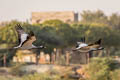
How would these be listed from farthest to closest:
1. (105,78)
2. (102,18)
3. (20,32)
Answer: (102,18) → (105,78) → (20,32)

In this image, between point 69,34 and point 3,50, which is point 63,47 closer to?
point 69,34

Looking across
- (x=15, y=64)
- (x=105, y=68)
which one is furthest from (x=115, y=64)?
(x=15, y=64)

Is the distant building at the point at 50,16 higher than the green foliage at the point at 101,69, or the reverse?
the distant building at the point at 50,16

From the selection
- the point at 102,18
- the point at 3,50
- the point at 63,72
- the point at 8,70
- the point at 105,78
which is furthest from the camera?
the point at 102,18

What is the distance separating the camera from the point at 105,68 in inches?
1811

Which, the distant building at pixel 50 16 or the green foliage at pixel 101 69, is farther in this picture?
the distant building at pixel 50 16

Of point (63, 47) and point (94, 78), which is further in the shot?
point (63, 47)

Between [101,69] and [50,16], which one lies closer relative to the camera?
[101,69]

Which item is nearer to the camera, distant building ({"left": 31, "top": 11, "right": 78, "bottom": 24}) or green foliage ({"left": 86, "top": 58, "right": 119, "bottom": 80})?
green foliage ({"left": 86, "top": 58, "right": 119, "bottom": 80})

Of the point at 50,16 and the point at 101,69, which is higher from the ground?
the point at 50,16

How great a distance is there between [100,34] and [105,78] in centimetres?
2603

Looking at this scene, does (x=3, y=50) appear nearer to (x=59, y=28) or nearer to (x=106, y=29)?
(x=59, y=28)

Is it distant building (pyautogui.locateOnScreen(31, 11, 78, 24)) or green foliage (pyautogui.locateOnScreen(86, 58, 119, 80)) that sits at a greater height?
distant building (pyautogui.locateOnScreen(31, 11, 78, 24))

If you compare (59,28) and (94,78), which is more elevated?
(59,28)
